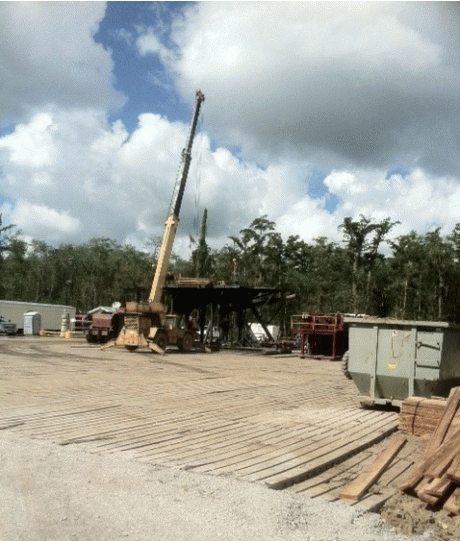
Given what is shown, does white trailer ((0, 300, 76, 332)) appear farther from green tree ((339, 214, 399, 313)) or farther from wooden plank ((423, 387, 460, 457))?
wooden plank ((423, 387, 460, 457))

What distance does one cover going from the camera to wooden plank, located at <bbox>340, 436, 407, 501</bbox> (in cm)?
528

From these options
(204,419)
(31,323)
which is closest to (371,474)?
(204,419)

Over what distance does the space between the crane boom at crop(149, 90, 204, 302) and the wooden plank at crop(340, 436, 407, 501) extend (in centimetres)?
2198

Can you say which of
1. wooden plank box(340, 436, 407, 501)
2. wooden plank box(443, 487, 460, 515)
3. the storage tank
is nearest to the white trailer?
the storage tank

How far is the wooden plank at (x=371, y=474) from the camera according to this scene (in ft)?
17.3

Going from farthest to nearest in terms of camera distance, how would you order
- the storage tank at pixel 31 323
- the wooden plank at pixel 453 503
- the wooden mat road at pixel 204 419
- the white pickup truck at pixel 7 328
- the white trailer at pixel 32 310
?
the white trailer at pixel 32 310 < the storage tank at pixel 31 323 < the white pickup truck at pixel 7 328 < the wooden mat road at pixel 204 419 < the wooden plank at pixel 453 503

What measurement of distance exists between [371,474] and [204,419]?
11.2 feet

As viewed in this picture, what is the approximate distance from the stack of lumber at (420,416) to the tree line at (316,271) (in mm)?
34272

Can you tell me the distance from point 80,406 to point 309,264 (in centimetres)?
5626

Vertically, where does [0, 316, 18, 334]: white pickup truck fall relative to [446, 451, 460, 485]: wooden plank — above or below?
below

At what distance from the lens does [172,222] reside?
1180 inches

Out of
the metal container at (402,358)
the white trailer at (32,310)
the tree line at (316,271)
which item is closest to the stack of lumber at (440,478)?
the metal container at (402,358)

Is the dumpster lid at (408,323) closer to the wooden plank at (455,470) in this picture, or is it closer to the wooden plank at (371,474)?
the wooden plank at (371,474)

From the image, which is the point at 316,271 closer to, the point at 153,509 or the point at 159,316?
the point at 159,316
